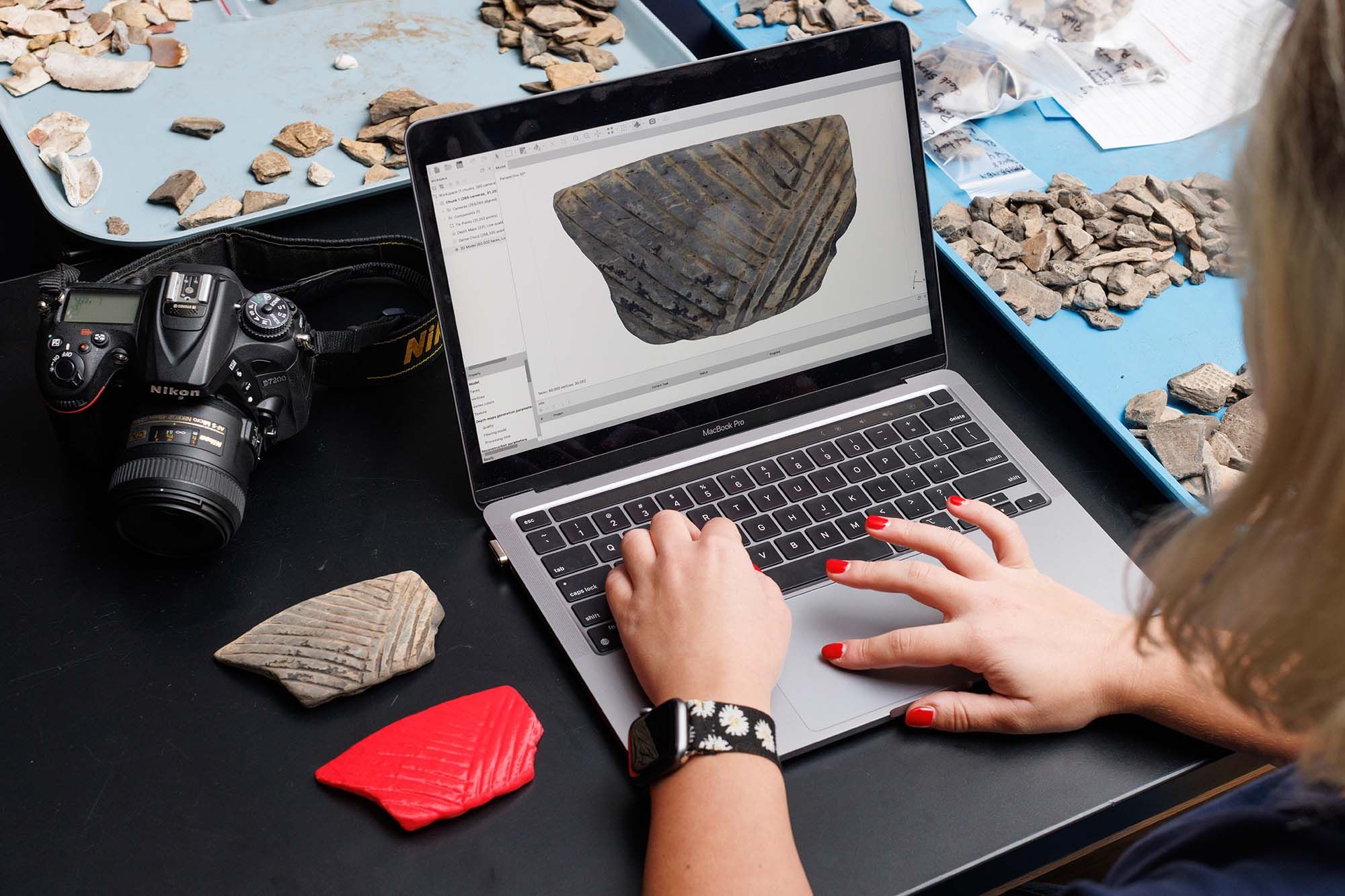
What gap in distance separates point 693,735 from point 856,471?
284 millimetres

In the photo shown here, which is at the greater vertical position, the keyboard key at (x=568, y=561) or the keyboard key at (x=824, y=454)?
the keyboard key at (x=568, y=561)

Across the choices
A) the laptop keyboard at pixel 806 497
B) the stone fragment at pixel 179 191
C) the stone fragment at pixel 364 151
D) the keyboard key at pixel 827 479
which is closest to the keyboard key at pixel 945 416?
the laptop keyboard at pixel 806 497

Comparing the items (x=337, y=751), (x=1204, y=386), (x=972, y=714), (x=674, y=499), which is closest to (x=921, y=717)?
(x=972, y=714)

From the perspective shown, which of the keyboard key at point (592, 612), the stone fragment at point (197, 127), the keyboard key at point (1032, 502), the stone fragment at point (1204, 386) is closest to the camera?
the keyboard key at point (592, 612)

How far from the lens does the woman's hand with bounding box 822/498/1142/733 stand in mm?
650

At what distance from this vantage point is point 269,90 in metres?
1.21

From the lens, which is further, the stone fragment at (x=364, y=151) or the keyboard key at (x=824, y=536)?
the stone fragment at (x=364, y=151)

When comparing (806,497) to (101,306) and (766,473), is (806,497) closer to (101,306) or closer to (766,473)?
(766,473)

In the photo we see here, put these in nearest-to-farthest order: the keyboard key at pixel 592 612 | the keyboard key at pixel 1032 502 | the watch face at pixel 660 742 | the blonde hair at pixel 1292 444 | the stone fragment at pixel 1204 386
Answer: the blonde hair at pixel 1292 444 < the watch face at pixel 660 742 < the keyboard key at pixel 592 612 < the keyboard key at pixel 1032 502 < the stone fragment at pixel 1204 386

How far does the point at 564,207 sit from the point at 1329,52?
472mm

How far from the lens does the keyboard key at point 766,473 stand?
79 cm

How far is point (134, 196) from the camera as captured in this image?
3.47 ft

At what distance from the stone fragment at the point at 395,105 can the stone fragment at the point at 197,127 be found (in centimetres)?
17

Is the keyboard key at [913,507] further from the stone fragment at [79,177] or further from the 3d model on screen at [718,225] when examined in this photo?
the stone fragment at [79,177]
